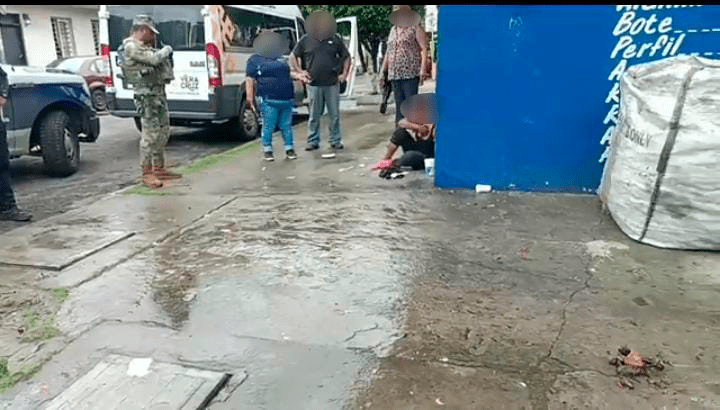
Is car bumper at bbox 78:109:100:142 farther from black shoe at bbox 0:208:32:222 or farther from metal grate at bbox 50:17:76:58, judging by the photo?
metal grate at bbox 50:17:76:58

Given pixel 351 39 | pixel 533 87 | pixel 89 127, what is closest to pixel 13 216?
pixel 89 127

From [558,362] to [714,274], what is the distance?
1.55 metres

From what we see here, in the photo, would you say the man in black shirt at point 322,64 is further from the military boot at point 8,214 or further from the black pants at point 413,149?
the military boot at point 8,214

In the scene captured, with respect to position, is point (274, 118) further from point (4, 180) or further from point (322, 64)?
point (4, 180)

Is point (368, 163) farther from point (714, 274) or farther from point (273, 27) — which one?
point (273, 27)

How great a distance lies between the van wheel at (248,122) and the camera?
976cm

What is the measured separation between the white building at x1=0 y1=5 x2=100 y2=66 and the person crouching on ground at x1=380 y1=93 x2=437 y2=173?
57.3 ft

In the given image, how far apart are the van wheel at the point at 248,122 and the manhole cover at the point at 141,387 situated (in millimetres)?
7335

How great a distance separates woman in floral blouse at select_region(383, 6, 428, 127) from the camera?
6891mm

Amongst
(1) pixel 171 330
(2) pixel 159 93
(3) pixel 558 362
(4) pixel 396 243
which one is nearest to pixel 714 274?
(3) pixel 558 362

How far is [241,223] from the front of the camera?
4.87 metres

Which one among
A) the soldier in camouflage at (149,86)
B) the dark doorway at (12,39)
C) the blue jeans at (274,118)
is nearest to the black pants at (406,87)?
the blue jeans at (274,118)

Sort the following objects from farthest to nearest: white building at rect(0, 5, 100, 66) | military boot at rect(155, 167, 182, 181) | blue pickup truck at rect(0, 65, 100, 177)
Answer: white building at rect(0, 5, 100, 66) < blue pickup truck at rect(0, 65, 100, 177) < military boot at rect(155, 167, 182, 181)

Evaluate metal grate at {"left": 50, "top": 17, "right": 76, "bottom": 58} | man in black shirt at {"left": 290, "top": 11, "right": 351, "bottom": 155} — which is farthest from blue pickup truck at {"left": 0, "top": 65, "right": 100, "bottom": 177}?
metal grate at {"left": 50, "top": 17, "right": 76, "bottom": 58}
